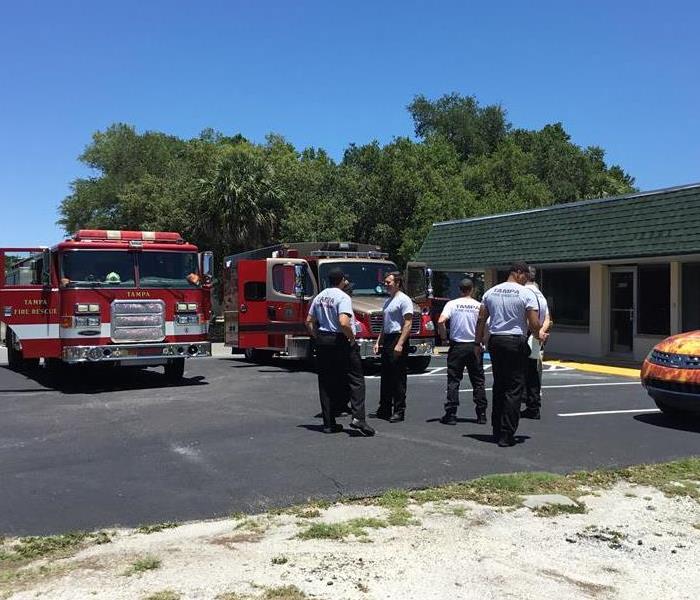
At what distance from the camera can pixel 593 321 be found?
18.3m

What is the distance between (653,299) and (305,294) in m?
8.37

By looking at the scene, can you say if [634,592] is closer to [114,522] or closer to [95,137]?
[114,522]

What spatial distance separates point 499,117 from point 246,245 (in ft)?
138

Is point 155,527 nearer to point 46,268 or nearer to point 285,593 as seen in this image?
point 285,593

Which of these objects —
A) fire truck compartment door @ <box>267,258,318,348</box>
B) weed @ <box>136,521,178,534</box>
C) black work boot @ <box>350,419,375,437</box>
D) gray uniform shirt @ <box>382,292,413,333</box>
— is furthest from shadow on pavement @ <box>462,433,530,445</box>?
fire truck compartment door @ <box>267,258,318,348</box>

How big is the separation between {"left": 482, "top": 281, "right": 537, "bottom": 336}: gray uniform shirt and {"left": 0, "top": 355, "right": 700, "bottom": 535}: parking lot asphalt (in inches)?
48.9

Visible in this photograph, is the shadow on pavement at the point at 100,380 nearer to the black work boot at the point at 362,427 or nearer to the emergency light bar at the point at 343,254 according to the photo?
the emergency light bar at the point at 343,254

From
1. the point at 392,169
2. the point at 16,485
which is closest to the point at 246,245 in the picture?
the point at 392,169

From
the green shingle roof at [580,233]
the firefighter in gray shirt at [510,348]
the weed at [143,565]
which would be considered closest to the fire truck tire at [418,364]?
the green shingle roof at [580,233]

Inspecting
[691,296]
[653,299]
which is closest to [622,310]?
[653,299]

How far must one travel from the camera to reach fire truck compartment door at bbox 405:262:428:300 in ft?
51.0

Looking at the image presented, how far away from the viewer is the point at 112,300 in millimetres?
12398

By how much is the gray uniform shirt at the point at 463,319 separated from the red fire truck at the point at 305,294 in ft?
16.1

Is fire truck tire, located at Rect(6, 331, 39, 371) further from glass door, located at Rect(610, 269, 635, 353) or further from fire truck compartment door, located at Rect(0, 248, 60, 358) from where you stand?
glass door, located at Rect(610, 269, 635, 353)
